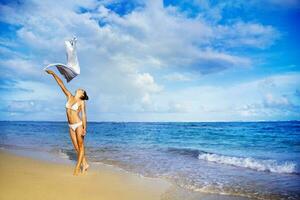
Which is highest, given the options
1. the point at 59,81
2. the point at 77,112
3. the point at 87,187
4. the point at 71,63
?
the point at 71,63

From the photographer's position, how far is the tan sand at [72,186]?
4480mm

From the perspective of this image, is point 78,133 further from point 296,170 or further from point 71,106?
point 296,170

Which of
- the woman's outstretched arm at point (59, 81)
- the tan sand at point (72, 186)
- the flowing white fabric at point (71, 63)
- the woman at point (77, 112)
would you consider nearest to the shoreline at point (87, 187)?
the tan sand at point (72, 186)

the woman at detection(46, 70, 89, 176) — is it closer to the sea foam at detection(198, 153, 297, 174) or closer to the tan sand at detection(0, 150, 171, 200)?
the tan sand at detection(0, 150, 171, 200)

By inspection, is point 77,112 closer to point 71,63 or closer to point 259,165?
point 71,63

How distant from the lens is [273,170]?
8406mm

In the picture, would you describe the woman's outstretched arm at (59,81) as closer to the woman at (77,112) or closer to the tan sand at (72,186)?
the woman at (77,112)

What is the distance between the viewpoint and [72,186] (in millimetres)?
5020

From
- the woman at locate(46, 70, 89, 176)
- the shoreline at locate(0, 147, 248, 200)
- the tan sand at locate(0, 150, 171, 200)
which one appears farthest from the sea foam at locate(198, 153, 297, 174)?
the woman at locate(46, 70, 89, 176)

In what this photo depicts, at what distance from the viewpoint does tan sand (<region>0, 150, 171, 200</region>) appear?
4.48m

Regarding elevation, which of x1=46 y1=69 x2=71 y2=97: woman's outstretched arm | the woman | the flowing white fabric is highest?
the flowing white fabric

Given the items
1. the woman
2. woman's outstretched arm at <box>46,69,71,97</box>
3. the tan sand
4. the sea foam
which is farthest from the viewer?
the sea foam

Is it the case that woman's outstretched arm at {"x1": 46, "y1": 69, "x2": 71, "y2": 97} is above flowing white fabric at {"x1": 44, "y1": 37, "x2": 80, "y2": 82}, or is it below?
below

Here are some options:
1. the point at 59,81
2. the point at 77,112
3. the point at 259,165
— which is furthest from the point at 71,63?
the point at 259,165
